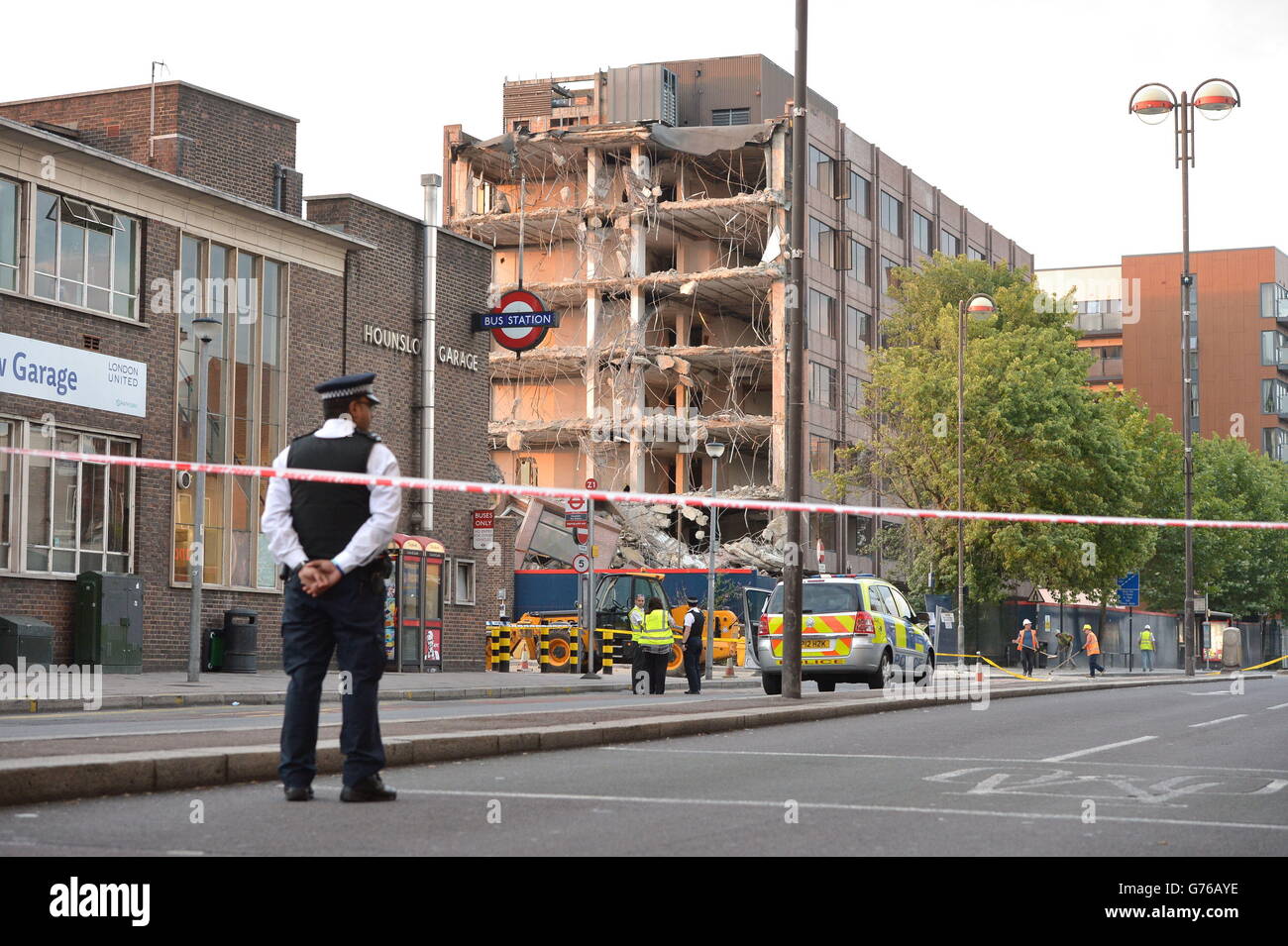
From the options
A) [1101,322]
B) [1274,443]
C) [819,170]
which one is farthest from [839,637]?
[1101,322]

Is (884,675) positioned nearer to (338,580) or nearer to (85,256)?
(85,256)

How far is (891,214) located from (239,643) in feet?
158

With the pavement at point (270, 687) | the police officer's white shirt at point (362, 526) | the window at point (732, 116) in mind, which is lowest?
the pavement at point (270, 687)

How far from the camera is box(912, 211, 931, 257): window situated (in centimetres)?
7400

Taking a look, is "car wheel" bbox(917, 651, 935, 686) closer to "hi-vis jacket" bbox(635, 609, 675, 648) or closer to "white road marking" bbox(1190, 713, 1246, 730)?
"hi-vis jacket" bbox(635, 609, 675, 648)

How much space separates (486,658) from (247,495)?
8842mm

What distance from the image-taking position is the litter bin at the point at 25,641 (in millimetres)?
24234

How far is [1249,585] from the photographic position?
7406 centimetres

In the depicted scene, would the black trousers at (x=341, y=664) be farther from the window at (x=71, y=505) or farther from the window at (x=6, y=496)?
the window at (x=6, y=496)

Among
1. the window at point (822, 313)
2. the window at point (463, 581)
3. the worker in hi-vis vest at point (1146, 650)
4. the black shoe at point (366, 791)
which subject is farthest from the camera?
the window at point (822, 313)

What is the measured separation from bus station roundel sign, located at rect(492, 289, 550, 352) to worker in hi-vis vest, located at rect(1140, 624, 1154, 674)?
29787mm

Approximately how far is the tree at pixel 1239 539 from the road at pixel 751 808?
56.8 m

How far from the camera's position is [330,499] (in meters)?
7.92

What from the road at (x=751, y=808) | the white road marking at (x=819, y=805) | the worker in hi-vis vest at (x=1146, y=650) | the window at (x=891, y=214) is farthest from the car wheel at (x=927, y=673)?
the window at (x=891, y=214)
